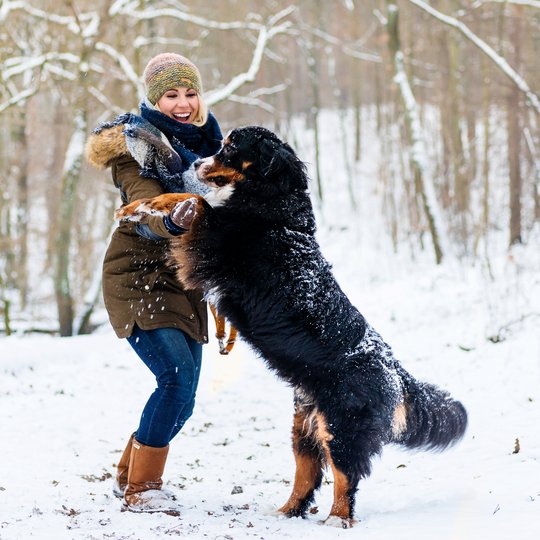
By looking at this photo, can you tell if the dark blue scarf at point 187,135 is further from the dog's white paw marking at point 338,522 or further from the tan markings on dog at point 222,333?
the dog's white paw marking at point 338,522

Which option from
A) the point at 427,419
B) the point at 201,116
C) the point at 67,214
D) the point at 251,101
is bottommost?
the point at 427,419

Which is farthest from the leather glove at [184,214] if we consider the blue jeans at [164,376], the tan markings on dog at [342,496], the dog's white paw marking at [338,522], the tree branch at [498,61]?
the tree branch at [498,61]

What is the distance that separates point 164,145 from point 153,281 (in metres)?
0.70

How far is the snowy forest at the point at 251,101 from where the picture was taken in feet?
35.7

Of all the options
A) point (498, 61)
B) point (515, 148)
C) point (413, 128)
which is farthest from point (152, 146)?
point (515, 148)

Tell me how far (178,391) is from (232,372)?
4239 millimetres

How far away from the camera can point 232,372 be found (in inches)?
292

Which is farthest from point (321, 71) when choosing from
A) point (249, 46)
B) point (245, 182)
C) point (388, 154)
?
point (245, 182)

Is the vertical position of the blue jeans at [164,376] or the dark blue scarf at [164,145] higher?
the dark blue scarf at [164,145]

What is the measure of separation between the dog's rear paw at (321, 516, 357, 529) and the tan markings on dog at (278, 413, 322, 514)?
243mm

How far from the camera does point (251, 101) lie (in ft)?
47.9

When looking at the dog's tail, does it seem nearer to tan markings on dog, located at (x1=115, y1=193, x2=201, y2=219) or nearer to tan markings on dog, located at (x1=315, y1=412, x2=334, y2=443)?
tan markings on dog, located at (x1=315, y1=412, x2=334, y2=443)

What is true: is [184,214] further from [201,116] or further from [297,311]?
[201,116]

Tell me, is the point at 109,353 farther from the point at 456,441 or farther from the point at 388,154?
the point at 388,154
